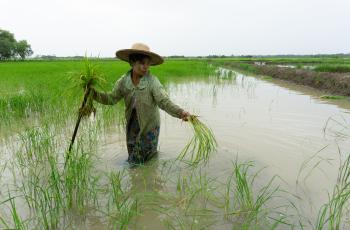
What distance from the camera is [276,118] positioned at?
5.44 m

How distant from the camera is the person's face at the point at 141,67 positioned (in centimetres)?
269

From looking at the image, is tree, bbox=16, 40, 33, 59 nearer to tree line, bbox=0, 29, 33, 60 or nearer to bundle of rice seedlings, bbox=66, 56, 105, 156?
tree line, bbox=0, 29, 33, 60

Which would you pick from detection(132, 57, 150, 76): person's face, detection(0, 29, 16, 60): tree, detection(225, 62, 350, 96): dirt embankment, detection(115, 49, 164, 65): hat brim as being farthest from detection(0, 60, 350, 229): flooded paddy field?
detection(0, 29, 16, 60): tree

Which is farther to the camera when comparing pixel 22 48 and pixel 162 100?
pixel 22 48

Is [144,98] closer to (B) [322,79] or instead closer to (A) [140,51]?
(A) [140,51]

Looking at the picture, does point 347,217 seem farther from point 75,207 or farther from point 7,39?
point 7,39

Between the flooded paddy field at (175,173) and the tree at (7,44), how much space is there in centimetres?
5180

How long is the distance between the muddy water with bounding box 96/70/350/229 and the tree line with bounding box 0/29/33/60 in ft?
173

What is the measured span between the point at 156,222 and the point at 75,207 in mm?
615

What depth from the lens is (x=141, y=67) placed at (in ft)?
8.80

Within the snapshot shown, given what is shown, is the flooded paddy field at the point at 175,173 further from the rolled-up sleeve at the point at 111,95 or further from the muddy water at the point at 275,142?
the rolled-up sleeve at the point at 111,95

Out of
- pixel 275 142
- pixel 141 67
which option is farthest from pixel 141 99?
pixel 275 142

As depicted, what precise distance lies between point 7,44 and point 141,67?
56.1 m

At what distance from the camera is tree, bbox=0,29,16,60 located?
49250 mm
